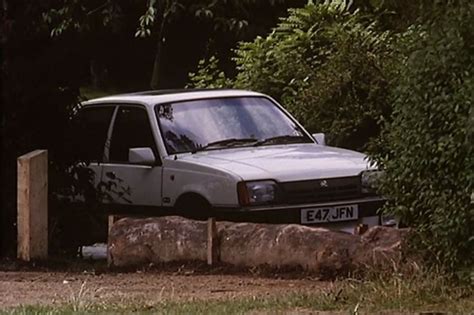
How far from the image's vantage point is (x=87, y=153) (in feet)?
44.1

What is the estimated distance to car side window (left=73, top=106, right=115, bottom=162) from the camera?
Answer: 13.4 metres

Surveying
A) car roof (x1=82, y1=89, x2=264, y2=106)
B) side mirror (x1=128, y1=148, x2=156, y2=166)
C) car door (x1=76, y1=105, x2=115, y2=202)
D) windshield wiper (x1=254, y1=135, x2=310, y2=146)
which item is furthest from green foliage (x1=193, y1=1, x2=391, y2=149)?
car door (x1=76, y1=105, x2=115, y2=202)

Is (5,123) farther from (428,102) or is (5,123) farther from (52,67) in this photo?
(428,102)

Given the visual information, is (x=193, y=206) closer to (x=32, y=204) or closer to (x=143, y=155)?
(x=143, y=155)

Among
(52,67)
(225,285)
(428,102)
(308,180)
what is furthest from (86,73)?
(428,102)

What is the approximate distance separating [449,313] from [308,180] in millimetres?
3890

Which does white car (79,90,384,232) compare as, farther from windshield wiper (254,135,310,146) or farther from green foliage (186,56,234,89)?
green foliage (186,56,234,89)

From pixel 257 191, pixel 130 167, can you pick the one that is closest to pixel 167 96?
pixel 130 167

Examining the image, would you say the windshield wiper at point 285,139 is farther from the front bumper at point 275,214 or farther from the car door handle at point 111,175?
the car door handle at point 111,175

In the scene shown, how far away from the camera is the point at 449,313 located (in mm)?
8680

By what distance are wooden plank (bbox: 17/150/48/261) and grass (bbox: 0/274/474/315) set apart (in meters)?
2.61

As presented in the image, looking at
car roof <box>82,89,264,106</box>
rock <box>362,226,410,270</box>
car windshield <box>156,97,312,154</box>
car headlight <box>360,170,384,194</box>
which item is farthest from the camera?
car roof <box>82,89,264,106</box>

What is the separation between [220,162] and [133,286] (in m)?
2.42

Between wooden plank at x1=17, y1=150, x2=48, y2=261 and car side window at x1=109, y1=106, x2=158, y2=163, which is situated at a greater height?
car side window at x1=109, y1=106, x2=158, y2=163
